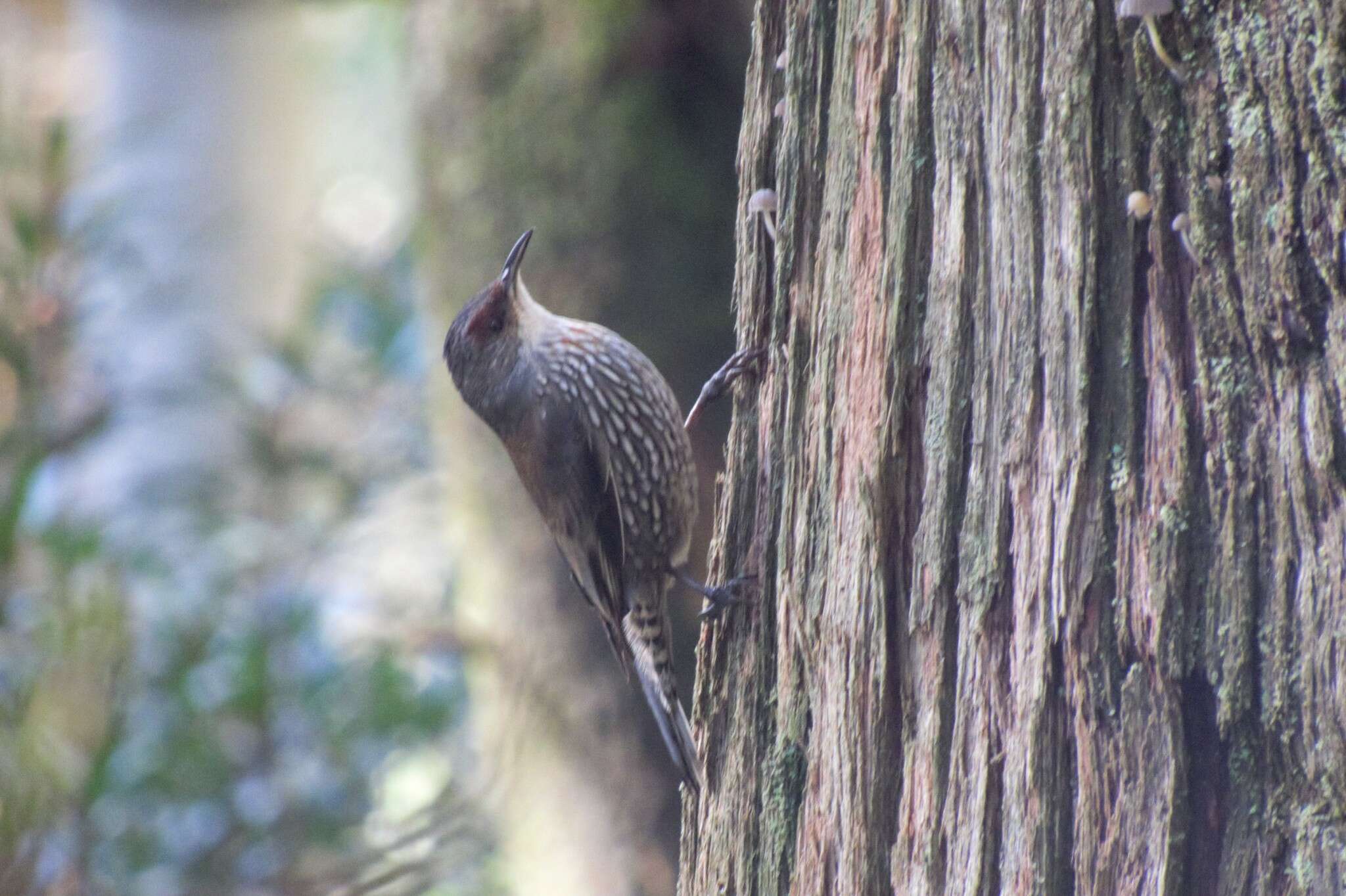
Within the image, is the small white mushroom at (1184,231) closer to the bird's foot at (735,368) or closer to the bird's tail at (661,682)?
the bird's foot at (735,368)

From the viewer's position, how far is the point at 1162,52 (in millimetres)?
1429

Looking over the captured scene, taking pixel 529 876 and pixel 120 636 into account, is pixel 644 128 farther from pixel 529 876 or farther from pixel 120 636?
pixel 529 876

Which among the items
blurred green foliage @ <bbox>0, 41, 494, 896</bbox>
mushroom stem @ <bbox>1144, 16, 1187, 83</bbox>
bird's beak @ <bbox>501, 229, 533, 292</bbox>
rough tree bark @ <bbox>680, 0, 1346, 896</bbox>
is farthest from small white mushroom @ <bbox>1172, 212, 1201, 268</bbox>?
bird's beak @ <bbox>501, 229, 533, 292</bbox>

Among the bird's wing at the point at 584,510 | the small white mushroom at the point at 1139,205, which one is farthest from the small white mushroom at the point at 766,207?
the bird's wing at the point at 584,510

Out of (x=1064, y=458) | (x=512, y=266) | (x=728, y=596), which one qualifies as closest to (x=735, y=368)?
(x=728, y=596)

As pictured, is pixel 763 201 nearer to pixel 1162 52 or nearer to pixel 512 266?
pixel 1162 52

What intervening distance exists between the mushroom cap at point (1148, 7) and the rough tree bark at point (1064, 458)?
23 millimetres

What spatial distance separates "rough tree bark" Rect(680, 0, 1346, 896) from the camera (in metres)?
1.36

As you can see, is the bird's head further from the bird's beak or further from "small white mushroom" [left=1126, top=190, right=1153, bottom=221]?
"small white mushroom" [left=1126, top=190, right=1153, bottom=221]

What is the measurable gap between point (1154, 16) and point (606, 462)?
1977mm

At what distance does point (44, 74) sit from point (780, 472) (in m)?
9.04

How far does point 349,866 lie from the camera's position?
256 cm

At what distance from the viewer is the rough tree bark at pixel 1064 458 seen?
4.46 ft

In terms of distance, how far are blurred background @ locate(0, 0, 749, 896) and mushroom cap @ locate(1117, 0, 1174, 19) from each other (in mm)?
1957
